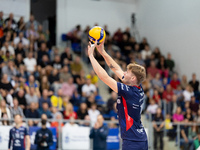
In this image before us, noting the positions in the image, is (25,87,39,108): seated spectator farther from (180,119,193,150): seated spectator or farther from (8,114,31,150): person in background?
(180,119,193,150): seated spectator

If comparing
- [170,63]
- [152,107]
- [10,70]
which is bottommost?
[152,107]

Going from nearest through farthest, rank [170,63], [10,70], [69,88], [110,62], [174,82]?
[110,62] → [10,70] → [69,88] → [174,82] → [170,63]

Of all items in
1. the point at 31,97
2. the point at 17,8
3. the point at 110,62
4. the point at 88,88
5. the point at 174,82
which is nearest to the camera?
the point at 110,62


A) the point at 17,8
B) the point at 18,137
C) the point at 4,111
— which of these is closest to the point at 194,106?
the point at 4,111

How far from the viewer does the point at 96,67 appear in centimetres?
491

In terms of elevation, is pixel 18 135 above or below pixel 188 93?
below

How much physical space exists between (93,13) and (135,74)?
17383 mm

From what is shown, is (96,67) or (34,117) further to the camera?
(34,117)

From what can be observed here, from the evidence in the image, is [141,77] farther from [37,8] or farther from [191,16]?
[37,8]

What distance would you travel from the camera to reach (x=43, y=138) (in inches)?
439

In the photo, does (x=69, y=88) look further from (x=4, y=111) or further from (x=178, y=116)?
(x=178, y=116)

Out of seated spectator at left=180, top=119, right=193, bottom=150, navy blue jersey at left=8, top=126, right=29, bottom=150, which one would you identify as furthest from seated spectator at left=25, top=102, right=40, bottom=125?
seated spectator at left=180, top=119, right=193, bottom=150

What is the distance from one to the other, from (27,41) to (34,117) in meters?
5.12

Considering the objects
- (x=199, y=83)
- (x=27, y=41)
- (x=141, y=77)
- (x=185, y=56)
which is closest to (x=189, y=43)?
(x=185, y=56)
